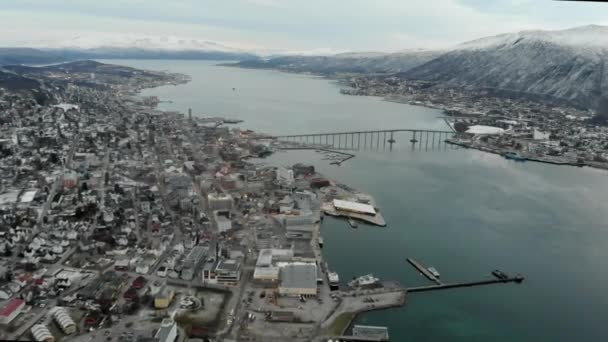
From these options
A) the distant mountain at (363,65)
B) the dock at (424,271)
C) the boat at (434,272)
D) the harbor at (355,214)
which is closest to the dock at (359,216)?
the harbor at (355,214)

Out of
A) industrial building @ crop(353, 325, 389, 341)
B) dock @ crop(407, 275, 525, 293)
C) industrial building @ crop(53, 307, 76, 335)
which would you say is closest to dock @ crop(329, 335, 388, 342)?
industrial building @ crop(353, 325, 389, 341)

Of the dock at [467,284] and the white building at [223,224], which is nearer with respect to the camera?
the dock at [467,284]

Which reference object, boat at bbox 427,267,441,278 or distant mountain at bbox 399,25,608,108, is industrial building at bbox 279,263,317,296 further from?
distant mountain at bbox 399,25,608,108

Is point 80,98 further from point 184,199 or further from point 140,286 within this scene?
point 140,286

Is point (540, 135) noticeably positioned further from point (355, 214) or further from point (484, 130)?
point (355, 214)

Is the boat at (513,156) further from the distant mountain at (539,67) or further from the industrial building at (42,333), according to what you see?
the distant mountain at (539,67)

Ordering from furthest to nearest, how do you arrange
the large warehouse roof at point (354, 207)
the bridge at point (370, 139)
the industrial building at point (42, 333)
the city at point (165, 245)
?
the bridge at point (370, 139) → the large warehouse roof at point (354, 207) → the city at point (165, 245) → the industrial building at point (42, 333)
